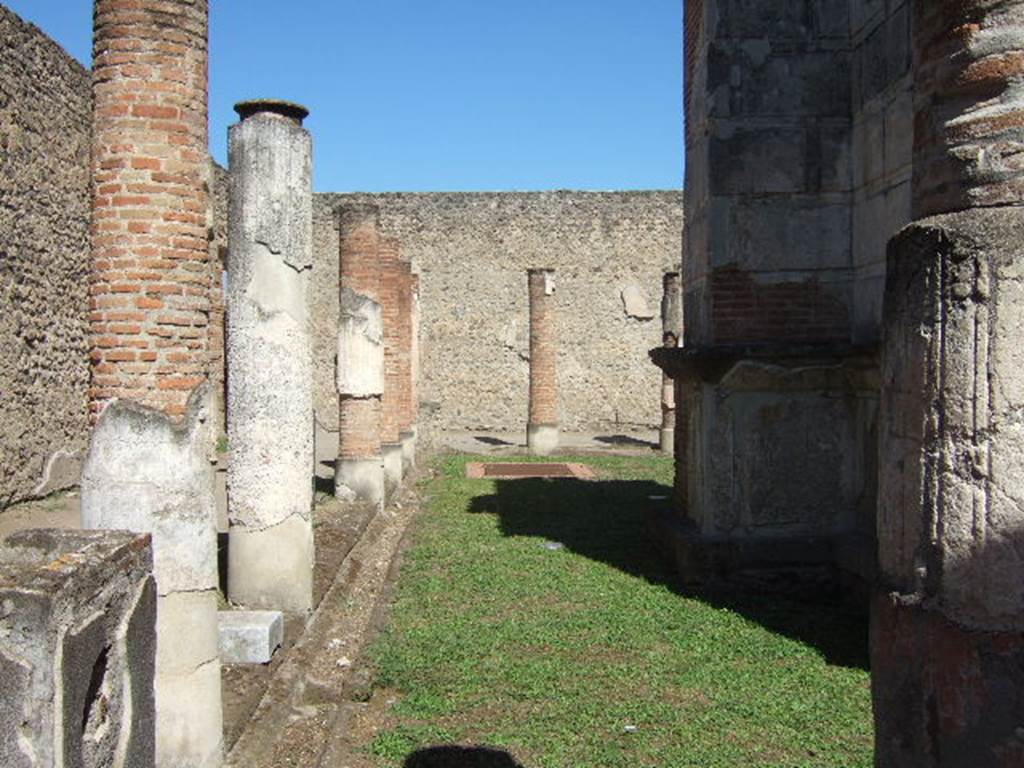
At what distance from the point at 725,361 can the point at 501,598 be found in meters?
2.24

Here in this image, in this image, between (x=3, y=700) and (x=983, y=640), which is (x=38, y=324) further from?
(x=983, y=640)

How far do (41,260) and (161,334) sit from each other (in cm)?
776

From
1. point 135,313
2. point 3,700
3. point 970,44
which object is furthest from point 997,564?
point 135,313

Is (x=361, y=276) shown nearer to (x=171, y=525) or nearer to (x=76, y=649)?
(x=171, y=525)

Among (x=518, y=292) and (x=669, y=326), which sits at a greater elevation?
(x=518, y=292)

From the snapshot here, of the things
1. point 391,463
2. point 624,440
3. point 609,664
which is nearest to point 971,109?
point 609,664

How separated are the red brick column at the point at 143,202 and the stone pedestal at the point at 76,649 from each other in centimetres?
141

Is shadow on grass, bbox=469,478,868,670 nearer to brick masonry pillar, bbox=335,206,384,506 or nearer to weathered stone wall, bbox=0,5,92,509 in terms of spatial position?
brick masonry pillar, bbox=335,206,384,506

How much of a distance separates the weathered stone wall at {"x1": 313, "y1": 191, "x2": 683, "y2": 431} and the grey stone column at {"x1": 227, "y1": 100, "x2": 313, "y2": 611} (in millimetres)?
15704

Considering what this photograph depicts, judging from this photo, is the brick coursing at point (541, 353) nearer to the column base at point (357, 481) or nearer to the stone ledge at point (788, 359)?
the column base at point (357, 481)

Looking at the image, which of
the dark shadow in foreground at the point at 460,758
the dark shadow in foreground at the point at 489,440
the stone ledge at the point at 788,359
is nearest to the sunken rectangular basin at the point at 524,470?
the dark shadow in foreground at the point at 489,440

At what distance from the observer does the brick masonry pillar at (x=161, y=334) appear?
12.5 feet

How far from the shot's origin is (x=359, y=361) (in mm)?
10656

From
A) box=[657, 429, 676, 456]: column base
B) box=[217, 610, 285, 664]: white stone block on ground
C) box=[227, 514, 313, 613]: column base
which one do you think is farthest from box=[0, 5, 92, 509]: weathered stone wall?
box=[657, 429, 676, 456]: column base
